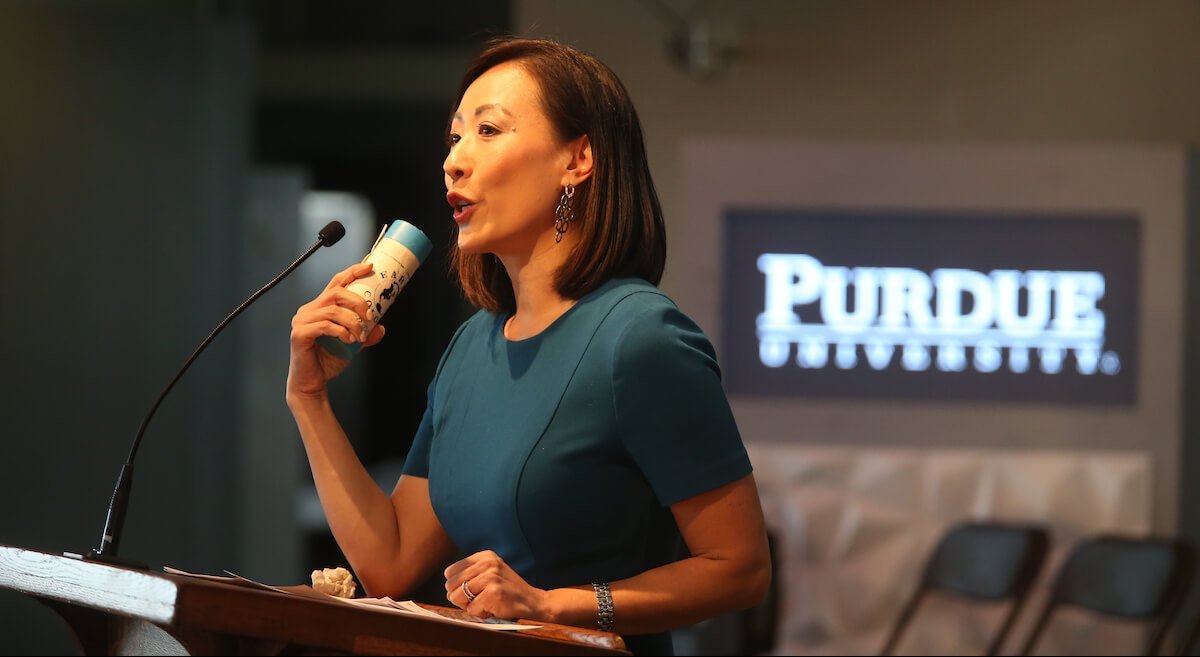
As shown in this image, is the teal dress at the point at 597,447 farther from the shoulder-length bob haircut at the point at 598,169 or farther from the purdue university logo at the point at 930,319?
the purdue university logo at the point at 930,319

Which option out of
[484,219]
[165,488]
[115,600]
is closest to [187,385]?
[165,488]

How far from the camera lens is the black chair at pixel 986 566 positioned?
182 inches

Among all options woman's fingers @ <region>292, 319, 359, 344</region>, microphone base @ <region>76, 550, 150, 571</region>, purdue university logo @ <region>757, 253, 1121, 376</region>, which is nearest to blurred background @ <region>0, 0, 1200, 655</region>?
purdue university logo @ <region>757, 253, 1121, 376</region>

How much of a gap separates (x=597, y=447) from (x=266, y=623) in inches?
20.5

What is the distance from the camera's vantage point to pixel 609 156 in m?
1.75

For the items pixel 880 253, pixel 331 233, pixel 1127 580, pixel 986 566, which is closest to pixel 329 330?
pixel 331 233

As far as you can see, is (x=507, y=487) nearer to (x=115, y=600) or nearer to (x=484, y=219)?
(x=484, y=219)

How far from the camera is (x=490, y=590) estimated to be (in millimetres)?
1396

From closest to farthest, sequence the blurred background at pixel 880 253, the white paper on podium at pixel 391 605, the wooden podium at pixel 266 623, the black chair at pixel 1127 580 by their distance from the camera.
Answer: the wooden podium at pixel 266 623 < the white paper on podium at pixel 391 605 < the black chair at pixel 1127 580 < the blurred background at pixel 880 253

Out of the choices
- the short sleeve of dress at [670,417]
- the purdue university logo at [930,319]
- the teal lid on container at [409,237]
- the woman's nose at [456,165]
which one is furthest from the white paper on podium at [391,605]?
the purdue university logo at [930,319]

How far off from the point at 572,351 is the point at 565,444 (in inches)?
5.0

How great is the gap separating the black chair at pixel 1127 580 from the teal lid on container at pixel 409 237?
10.5 feet

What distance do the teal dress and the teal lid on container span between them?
0.20 m

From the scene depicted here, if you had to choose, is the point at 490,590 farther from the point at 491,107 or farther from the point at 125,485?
the point at 491,107
